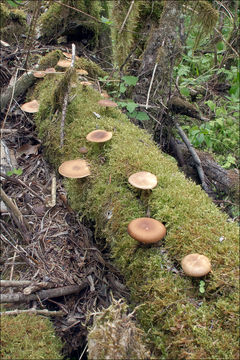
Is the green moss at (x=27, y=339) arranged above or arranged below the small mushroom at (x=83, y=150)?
below

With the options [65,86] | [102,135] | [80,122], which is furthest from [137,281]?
[65,86]

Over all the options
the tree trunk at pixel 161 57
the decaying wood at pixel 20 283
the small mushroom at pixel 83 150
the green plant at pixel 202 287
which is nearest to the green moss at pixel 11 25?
the tree trunk at pixel 161 57

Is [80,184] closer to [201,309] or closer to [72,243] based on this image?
[72,243]

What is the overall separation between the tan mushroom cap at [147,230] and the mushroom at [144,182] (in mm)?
234

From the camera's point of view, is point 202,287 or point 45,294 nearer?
point 202,287

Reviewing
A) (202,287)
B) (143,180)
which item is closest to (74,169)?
(143,180)

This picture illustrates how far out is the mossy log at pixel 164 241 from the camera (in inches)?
70.1

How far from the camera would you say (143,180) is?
8.41 ft

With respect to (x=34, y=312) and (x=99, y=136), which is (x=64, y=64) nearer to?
(x=99, y=136)

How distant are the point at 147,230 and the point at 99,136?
1392 mm

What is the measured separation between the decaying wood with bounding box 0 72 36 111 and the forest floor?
3.84ft

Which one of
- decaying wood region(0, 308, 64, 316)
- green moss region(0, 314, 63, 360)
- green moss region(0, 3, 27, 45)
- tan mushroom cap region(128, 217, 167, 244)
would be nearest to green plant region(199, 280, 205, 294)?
tan mushroom cap region(128, 217, 167, 244)

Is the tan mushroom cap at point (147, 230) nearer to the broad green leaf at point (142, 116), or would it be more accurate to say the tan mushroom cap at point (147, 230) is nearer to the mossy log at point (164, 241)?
the mossy log at point (164, 241)

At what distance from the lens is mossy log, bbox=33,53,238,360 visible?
1779 mm
